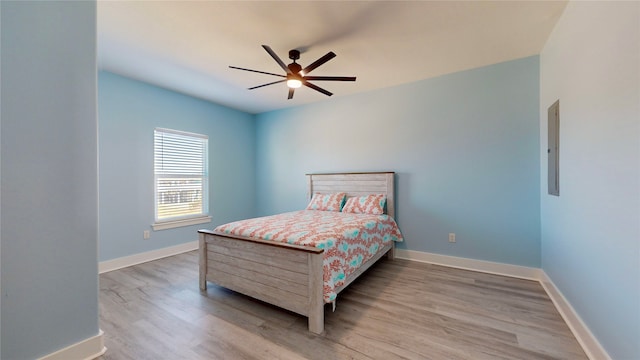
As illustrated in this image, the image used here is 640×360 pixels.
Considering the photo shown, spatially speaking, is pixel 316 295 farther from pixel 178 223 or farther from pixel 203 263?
pixel 178 223

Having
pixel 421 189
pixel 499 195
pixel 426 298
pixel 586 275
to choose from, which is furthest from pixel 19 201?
pixel 499 195

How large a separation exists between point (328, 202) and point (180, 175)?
2.43m

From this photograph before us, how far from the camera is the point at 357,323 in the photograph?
200 centimetres

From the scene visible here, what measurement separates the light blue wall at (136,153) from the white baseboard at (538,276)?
3.48 metres

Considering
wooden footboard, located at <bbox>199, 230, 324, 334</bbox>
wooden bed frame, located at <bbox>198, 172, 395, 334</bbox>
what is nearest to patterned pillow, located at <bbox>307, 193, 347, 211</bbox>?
wooden bed frame, located at <bbox>198, 172, 395, 334</bbox>

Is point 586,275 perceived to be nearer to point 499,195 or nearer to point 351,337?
point 499,195

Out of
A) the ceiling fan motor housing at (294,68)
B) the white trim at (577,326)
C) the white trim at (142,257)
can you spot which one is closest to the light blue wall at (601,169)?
the white trim at (577,326)

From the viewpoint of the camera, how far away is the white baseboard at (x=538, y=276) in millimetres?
1619

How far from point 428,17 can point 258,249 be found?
2.49m

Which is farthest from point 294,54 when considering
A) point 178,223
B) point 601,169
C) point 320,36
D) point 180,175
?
point 178,223

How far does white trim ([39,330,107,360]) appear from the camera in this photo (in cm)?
148

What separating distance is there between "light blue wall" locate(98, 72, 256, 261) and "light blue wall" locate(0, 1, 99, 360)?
199 centimetres

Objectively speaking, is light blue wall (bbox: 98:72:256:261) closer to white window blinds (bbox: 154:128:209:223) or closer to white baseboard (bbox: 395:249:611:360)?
white window blinds (bbox: 154:128:209:223)

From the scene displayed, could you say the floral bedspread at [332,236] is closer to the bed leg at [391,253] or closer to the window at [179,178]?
the bed leg at [391,253]
